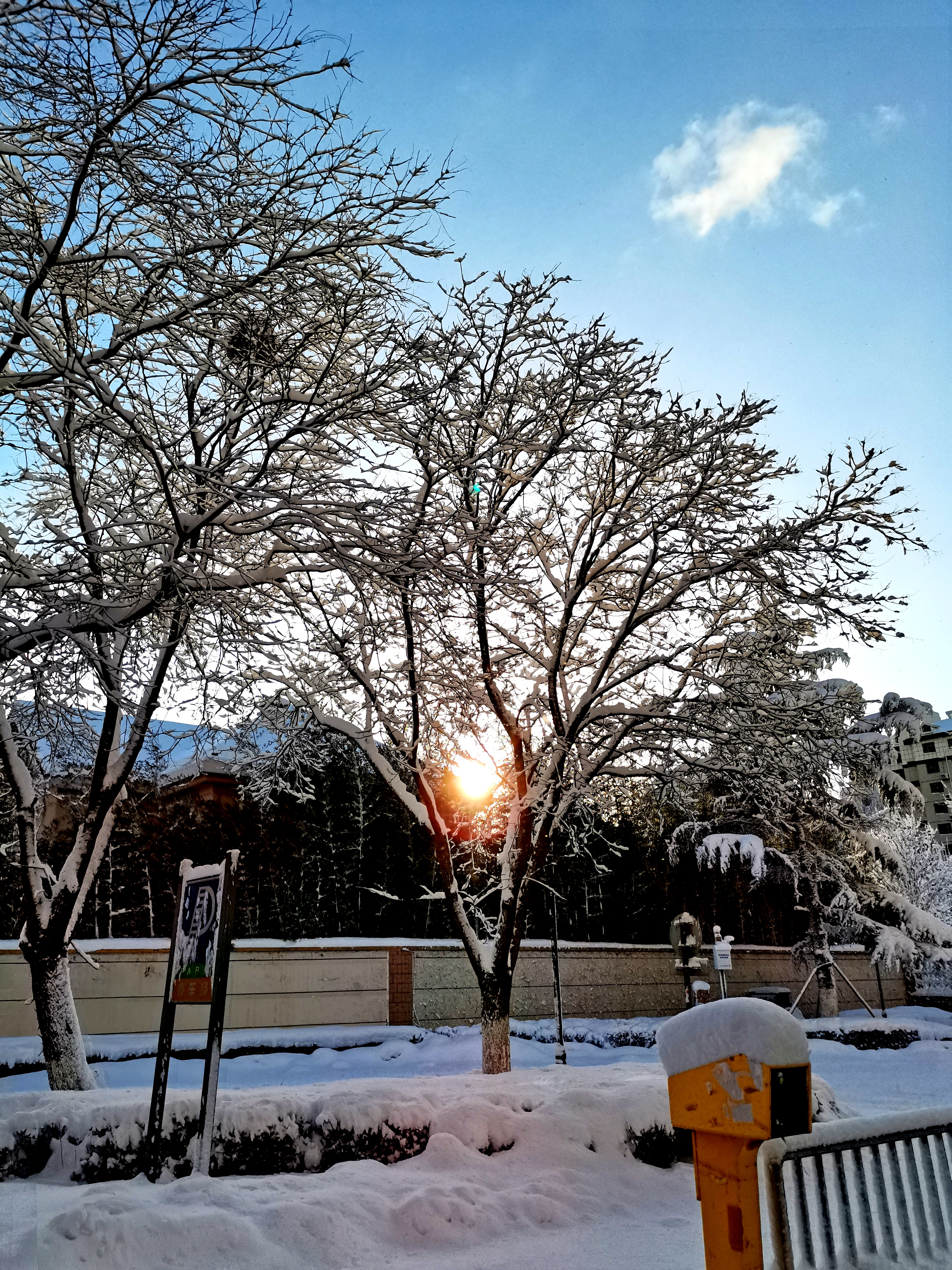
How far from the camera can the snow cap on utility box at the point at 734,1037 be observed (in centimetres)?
250

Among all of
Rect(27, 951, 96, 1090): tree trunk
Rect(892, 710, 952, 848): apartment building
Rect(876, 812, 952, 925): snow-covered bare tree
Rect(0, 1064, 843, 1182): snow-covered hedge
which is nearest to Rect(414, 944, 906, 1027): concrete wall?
Rect(876, 812, 952, 925): snow-covered bare tree

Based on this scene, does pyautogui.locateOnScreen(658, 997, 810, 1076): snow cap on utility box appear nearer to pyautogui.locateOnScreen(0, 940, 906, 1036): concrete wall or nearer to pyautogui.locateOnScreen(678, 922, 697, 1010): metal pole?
pyautogui.locateOnScreen(0, 940, 906, 1036): concrete wall

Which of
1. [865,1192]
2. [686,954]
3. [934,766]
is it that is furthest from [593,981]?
[934,766]

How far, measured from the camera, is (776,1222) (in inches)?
105

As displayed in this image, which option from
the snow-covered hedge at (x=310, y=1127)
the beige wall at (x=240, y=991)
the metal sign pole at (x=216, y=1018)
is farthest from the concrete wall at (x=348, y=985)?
the metal sign pole at (x=216, y=1018)

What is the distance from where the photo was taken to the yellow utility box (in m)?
2.49

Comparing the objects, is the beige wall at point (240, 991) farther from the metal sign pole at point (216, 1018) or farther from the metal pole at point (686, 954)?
the metal sign pole at point (216, 1018)

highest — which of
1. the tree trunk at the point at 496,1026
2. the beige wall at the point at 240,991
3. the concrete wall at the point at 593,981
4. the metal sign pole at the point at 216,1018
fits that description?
the metal sign pole at the point at 216,1018

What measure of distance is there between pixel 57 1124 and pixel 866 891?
24.2 metres

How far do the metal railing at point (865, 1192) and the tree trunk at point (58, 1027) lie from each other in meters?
7.38

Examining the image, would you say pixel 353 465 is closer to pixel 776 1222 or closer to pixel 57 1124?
pixel 57 1124

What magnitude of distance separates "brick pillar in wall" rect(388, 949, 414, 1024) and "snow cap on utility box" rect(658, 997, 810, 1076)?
59.5 ft

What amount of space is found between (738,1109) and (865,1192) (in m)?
0.99

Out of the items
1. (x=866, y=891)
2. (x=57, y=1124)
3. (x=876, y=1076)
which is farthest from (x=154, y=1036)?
(x=866, y=891)
